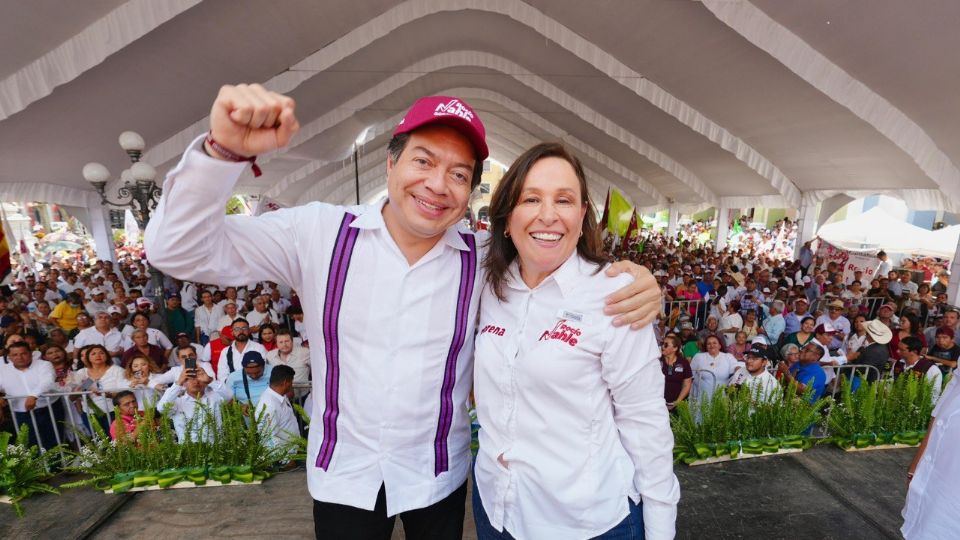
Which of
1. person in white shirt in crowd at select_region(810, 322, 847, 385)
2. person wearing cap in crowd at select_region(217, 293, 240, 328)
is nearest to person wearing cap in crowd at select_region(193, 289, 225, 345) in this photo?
person wearing cap in crowd at select_region(217, 293, 240, 328)

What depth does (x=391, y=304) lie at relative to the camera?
132 centimetres

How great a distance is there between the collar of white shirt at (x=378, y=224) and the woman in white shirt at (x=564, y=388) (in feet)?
0.56

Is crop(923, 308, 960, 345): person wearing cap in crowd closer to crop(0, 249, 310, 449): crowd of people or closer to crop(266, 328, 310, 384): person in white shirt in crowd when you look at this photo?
crop(266, 328, 310, 384): person in white shirt in crowd

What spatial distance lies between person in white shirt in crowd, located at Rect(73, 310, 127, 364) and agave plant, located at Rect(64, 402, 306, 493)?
403 centimetres

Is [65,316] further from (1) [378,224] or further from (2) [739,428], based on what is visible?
(2) [739,428]

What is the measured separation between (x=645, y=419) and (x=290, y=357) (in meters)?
5.07

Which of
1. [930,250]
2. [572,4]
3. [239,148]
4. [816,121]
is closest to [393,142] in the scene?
[239,148]

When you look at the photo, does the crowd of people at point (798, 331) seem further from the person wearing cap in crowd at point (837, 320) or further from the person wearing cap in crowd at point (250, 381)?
the person wearing cap in crowd at point (250, 381)

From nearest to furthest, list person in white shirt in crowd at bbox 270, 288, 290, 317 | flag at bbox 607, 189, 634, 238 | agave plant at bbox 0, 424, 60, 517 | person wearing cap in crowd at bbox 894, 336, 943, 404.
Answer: agave plant at bbox 0, 424, 60, 517 < person wearing cap in crowd at bbox 894, 336, 943, 404 < person in white shirt in crowd at bbox 270, 288, 290, 317 < flag at bbox 607, 189, 634, 238

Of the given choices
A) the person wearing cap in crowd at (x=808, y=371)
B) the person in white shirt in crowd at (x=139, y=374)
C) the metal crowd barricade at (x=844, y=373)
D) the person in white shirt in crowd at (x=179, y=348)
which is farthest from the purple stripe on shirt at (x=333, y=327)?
the person in white shirt in crowd at (x=179, y=348)

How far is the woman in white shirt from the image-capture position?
127 cm

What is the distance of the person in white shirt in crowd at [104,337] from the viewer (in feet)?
20.4

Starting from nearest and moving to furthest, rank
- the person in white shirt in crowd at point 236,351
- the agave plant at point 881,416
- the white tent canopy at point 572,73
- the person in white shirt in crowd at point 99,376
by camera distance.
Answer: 1. the agave plant at point 881,416
2. the person in white shirt in crowd at point 99,376
3. the person in white shirt in crowd at point 236,351
4. the white tent canopy at point 572,73

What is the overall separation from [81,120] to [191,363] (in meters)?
7.03
